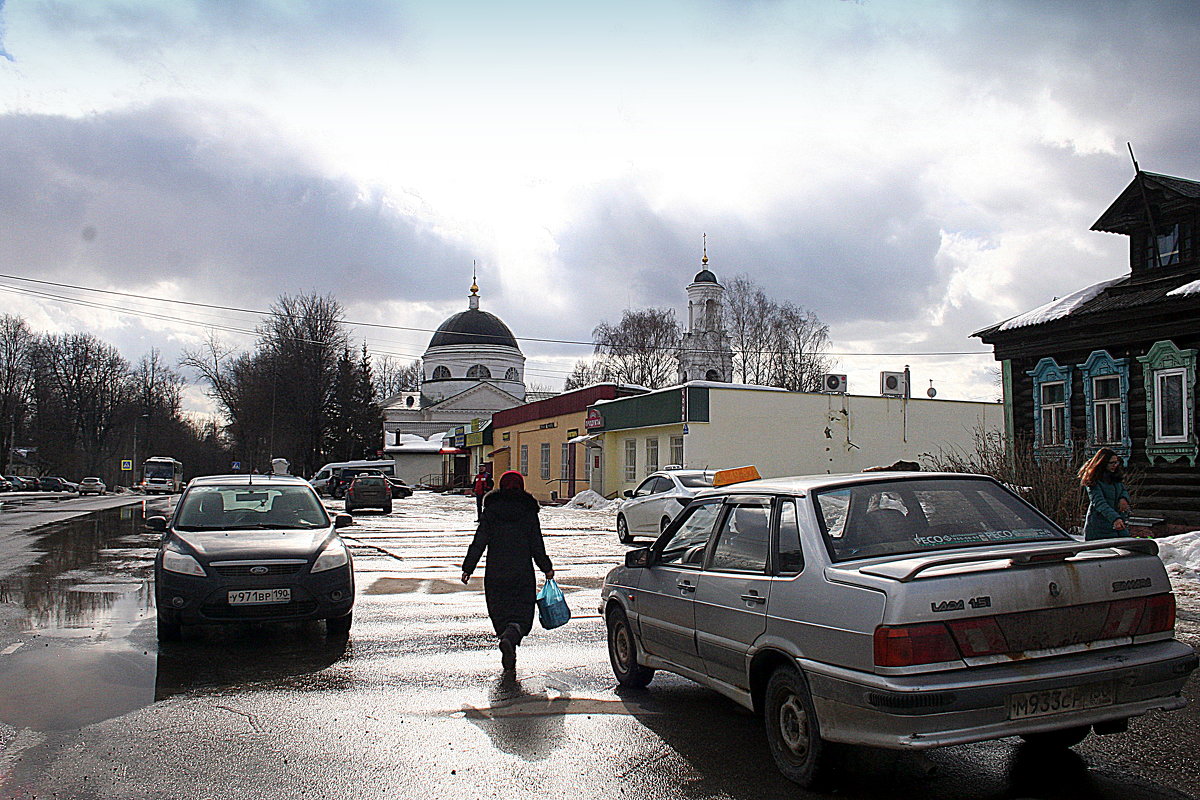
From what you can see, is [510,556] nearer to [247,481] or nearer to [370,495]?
[247,481]

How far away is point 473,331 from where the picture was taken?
85.4 m

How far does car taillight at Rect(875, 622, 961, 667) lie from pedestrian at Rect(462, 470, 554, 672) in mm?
3783

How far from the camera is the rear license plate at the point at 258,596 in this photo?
830 centimetres

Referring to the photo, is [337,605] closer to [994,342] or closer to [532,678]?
[532,678]

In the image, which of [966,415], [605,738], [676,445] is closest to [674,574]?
[605,738]

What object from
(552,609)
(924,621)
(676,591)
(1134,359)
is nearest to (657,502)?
(1134,359)

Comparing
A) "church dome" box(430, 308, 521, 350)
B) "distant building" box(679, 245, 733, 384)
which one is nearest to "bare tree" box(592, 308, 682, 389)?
"distant building" box(679, 245, 733, 384)

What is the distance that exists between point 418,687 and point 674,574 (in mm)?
2076

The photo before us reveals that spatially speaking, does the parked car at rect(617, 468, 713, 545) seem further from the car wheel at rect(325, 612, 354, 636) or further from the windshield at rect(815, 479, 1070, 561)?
the windshield at rect(815, 479, 1070, 561)

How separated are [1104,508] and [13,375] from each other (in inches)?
3239

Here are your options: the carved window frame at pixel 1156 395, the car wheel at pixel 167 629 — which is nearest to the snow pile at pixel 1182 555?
the carved window frame at pixel 1156 395

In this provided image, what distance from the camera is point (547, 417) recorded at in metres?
46.2

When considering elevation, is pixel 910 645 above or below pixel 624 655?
above

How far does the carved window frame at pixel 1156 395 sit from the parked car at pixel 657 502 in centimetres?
852
